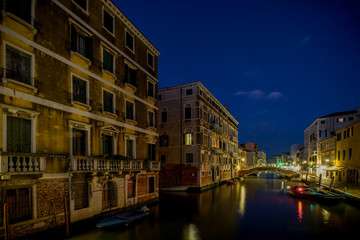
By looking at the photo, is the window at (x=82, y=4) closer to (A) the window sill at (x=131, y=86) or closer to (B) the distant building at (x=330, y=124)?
(A) the window sill at (x=131, y=86)

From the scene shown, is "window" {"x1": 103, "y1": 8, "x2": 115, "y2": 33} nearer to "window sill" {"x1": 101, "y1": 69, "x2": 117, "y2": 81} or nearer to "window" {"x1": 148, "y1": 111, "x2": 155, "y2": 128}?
"window sill" {"x1": 101, "y1": 69, "x2": 117, "y2": 81}

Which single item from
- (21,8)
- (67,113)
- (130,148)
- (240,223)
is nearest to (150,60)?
(130,148)

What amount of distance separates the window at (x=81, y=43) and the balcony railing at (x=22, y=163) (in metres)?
6.87

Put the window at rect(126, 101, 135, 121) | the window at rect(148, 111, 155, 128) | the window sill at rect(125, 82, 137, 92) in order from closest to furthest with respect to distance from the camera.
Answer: the window sill at rect(125, 82, 137, 92)
the window at rect(126, 101, 135, 121)
the window at rect(148, 111, 155, 128)

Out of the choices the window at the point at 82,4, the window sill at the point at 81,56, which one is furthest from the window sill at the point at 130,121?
the window at the point at 82,4

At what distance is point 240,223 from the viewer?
53.5 feet

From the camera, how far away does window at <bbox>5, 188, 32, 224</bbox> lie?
991cm

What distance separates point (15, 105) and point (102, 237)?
8.50 meters

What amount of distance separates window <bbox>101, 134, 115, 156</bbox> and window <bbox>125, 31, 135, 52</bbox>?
27.5 ft

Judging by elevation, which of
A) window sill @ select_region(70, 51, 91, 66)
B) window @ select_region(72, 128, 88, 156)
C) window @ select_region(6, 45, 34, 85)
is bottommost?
window @ select_region(72, 128, 88, 156)

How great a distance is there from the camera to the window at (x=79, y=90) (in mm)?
13322

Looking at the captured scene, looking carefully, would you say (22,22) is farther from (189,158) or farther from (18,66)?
(189,158)

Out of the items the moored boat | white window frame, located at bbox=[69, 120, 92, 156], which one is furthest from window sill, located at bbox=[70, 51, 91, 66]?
the moored boat

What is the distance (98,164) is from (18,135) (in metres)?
4.81
